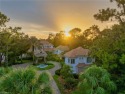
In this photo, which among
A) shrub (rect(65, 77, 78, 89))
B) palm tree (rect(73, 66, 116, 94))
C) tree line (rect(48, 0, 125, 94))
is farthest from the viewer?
shrub (rect(65, 77, 78, 89))

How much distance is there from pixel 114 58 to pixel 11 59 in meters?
31.5

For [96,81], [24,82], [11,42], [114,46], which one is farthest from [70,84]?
[11,42]

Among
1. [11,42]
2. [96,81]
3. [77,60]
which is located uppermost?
[11,42]

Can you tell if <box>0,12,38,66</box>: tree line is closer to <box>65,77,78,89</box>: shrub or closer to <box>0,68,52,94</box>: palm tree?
<box>65,77,78,89</box>: shrub

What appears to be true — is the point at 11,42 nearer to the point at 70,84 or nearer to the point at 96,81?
the point at 70,84

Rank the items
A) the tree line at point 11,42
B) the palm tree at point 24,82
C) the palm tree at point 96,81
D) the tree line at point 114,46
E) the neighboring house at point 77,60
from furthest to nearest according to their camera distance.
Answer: the tree line at point 11,42 → the neighboring house at point 77,60 → the tree line at point 114,46 → the palm tree at point 96,81 → the palm tree at point 24,82

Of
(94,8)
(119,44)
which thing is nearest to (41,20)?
(94,8)

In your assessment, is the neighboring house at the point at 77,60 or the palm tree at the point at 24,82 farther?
the neighboring house at the point at 77,60

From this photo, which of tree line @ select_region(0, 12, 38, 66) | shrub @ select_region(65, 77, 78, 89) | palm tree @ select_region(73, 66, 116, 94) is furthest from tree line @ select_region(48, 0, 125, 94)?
tree line @ select_region(0, 12, 38, 66)

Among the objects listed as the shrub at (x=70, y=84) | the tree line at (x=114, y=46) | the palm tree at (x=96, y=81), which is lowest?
the shrub at (x=70, y=84)

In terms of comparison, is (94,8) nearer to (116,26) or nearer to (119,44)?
(116,26)

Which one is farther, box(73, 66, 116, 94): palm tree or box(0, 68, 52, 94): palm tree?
box(73, 66, 116, 94): palm tree

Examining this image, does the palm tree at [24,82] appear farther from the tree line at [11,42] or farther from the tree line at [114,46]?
the tree line at [11,42]

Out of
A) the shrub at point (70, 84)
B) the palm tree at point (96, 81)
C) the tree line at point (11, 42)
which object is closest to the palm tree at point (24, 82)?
the palm tree at point (96, 81)
